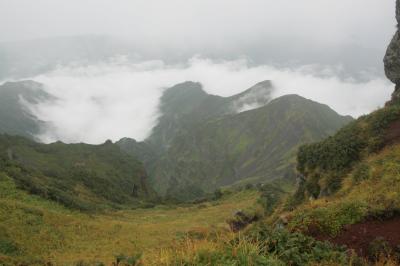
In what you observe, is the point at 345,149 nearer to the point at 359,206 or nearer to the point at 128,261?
the point at 359,206

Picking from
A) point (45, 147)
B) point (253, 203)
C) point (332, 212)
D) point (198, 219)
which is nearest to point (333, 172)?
point (332, 212)

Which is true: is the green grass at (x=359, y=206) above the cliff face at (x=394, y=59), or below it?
below

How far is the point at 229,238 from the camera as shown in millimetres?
12055

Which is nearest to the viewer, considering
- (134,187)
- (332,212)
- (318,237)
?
(318,237)

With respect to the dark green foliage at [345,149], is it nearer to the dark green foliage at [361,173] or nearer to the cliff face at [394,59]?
the dark green foliage at [361,173]

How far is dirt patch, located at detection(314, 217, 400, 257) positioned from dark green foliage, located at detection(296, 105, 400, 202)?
12.9 m

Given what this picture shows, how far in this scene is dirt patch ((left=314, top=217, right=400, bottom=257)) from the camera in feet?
45.9

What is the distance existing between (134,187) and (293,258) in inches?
4967

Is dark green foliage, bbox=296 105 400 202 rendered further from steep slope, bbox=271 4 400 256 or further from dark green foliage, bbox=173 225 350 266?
dark green foliage, bbox=173 225 350 266

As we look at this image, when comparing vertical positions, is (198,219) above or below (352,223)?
below

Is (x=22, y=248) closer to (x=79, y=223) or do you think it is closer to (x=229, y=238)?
(x=79, y=223)

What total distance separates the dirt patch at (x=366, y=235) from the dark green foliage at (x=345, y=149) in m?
12.9

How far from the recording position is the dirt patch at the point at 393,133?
30519 mm

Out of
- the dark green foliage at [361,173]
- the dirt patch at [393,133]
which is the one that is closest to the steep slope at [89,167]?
the dirt patch at [393,133]
